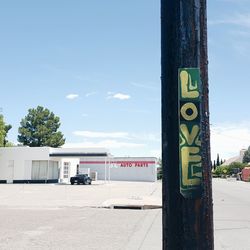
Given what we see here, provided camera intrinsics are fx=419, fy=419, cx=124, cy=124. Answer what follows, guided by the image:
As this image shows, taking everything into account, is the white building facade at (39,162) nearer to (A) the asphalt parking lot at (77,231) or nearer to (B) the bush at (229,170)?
(A) the asphalt parking lot at (77,231)

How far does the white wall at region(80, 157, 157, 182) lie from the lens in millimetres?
73875

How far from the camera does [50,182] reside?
56406mm

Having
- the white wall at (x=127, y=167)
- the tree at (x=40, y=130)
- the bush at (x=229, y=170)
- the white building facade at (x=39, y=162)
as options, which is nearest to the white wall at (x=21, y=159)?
the white building facade at (x=39, y=162)

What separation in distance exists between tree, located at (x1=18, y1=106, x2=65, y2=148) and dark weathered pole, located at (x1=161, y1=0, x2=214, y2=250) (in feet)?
304

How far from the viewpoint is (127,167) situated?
7619cm

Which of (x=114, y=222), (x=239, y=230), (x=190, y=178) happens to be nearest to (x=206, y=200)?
(x=190, y=178)

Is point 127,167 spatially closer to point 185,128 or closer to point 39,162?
point 39,162

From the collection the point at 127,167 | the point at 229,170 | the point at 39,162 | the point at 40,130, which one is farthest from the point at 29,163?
the point at 229,170

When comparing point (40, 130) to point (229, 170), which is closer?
point (40, 130)

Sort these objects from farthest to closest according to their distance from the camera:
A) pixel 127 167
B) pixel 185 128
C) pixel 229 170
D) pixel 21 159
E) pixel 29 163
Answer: pixel 229 170, pixel 127 167, pixel 21 159, pixel 29 163, pixel 185 128

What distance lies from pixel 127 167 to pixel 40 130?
2627cm

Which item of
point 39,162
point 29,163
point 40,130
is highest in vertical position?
point 40,130

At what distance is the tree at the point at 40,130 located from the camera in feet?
305

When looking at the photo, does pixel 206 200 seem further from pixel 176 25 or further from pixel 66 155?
pixel 66 155
